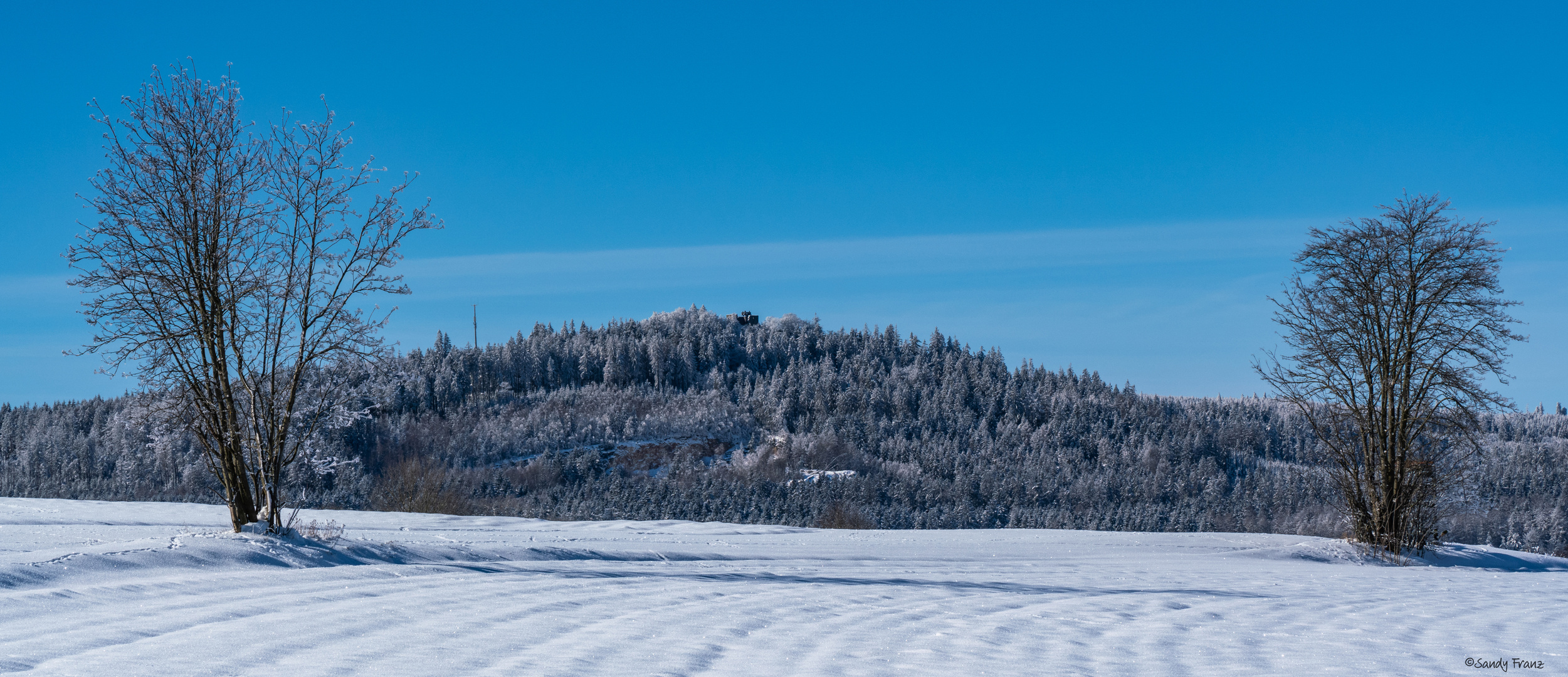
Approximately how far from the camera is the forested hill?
7531 centimetres

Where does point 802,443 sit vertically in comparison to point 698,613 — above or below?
above

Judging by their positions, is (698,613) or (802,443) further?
(802,443)

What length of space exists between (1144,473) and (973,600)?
107316 millimetres

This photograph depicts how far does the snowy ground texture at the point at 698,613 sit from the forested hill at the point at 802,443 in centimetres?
3754

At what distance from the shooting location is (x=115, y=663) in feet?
16.3

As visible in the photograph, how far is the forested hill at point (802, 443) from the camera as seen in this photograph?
75.3 metres

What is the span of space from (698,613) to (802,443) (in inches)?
4419

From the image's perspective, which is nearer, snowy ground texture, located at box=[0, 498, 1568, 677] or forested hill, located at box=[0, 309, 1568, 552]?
snowy ground texture, located at box=[0, 498, 1568, 677]

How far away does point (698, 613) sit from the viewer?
7688 millimetres

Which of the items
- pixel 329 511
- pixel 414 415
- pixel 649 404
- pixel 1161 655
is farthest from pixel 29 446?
pixel 1161 655

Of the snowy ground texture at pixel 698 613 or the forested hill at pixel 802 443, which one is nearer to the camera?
the snowy ground texture at pixel 698 613

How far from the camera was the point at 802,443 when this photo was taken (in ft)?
391

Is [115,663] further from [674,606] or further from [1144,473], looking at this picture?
[1144,473]

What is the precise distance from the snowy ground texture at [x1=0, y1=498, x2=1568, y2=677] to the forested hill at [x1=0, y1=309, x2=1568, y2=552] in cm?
3754
